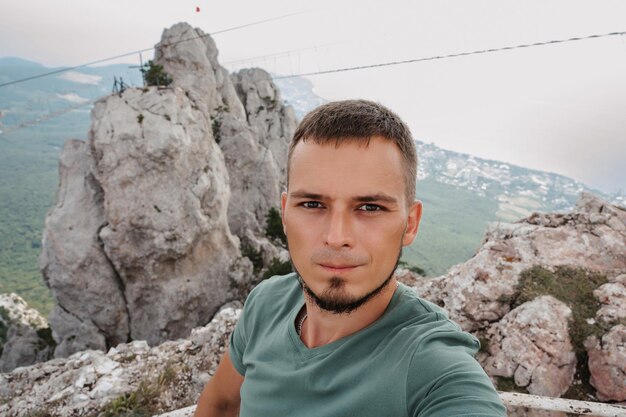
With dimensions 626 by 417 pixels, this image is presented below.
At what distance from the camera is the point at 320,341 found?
217 centimetres

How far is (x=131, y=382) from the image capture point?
6.57m

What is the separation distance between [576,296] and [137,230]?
23132 mm

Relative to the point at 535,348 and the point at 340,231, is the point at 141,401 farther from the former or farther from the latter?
the point at 535,348

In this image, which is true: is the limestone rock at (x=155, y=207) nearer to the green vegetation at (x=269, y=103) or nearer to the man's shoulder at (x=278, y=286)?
the man's shoulder at (x=278, y=286)

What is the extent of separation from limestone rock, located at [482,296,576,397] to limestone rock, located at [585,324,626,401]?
243mm

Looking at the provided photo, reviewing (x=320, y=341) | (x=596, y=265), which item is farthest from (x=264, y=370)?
(x=596, y=265)

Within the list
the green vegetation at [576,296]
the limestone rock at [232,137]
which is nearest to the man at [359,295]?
the green vegetation at [576,296]

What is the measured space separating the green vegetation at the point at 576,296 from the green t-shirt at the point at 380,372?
4.44 metres

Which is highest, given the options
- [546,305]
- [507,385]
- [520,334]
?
[546,305]

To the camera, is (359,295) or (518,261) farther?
(518,261)

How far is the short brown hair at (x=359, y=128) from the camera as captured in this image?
192 cm

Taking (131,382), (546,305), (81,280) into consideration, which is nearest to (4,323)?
(81,280)

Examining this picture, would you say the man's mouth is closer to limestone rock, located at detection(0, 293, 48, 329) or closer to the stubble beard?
the stubble beard

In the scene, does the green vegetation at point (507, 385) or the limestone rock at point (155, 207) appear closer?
the green vegetation at point (507, 385)
